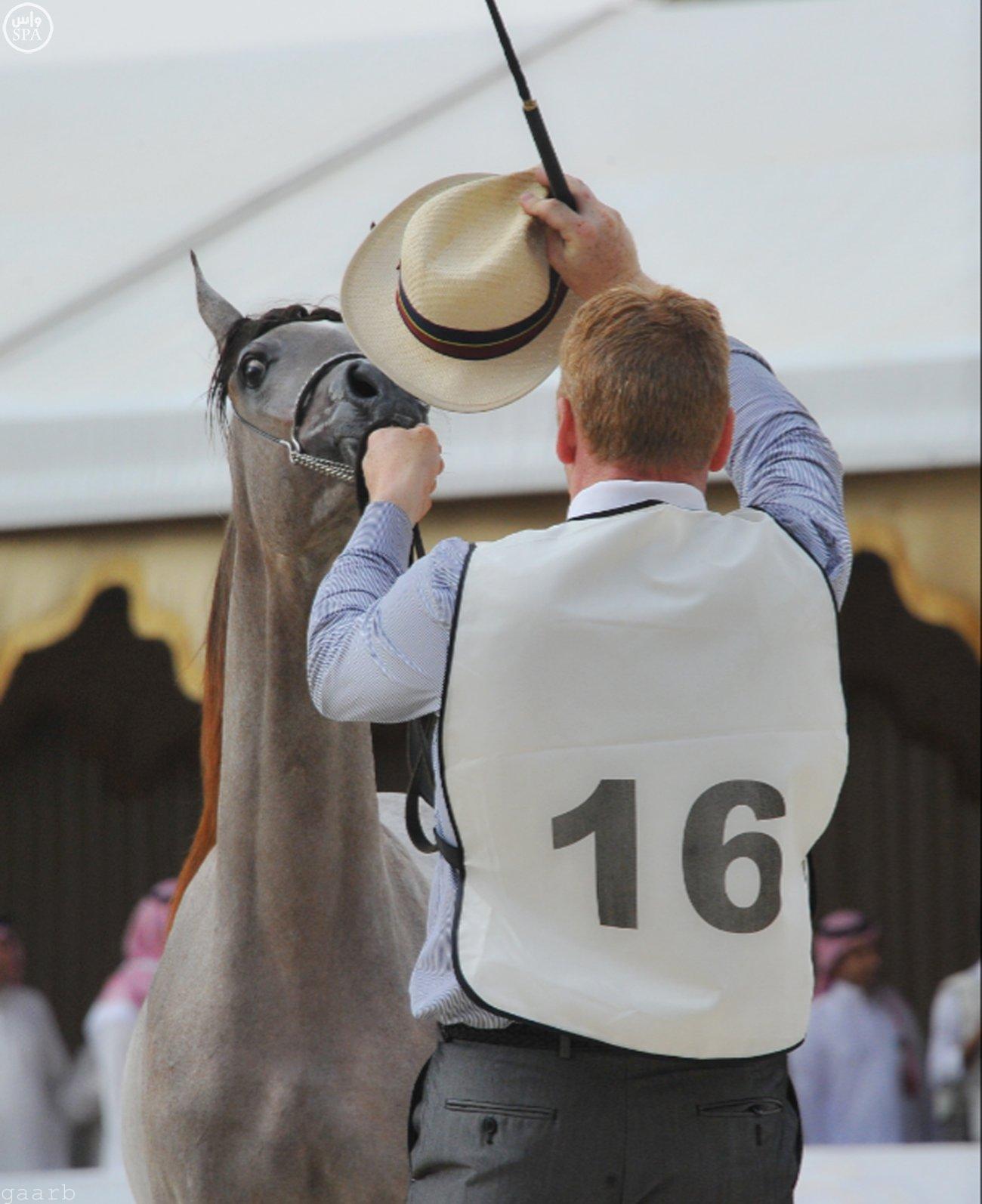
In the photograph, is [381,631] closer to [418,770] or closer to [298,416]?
[418,770]

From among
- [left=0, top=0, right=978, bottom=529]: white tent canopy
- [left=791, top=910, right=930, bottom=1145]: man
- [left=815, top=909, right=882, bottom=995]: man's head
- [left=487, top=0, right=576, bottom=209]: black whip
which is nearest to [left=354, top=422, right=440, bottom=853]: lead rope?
[left=487, top=0, right=576, bottom=209]: black whip

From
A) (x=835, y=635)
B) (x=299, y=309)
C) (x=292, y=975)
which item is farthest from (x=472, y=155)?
(x=835, y=635)

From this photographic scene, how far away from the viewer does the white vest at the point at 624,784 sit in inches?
48.2

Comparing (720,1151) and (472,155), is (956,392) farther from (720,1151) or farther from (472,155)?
(720,1151)

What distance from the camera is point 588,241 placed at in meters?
1.51

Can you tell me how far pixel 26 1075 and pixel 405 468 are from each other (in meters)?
4.16

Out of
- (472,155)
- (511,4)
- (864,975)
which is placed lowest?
(864,975)

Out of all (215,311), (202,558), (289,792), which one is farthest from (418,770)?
(202,558)

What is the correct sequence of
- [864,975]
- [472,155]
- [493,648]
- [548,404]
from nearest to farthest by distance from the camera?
[493,648] < [548,404] < [864,975] < [472,155]

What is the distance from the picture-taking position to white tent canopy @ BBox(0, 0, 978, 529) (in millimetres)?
4824

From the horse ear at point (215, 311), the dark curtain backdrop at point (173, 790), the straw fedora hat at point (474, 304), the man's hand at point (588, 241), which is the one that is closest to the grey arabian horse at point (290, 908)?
the horse ear at point (215, 311)

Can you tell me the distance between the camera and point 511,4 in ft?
20.3

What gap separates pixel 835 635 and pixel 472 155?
14.8ft

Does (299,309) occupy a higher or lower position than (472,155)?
lower
